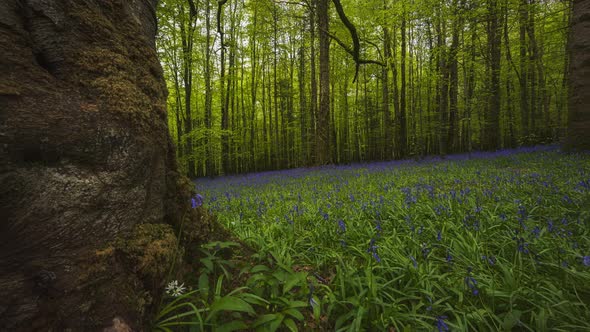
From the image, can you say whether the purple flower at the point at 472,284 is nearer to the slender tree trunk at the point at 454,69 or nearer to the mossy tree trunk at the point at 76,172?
the mossy tree trunk at the point at 76,172

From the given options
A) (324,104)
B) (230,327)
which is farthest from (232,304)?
(324,104)

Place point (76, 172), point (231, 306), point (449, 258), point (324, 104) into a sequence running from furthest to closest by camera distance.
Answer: point (324, 104) < point (449, 258) < point (231, 306) < point (76, 172)

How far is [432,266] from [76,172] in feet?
8.73

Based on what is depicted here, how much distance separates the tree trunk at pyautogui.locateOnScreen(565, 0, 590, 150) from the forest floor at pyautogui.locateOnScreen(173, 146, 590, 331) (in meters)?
5.03

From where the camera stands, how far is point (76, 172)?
1.15 m

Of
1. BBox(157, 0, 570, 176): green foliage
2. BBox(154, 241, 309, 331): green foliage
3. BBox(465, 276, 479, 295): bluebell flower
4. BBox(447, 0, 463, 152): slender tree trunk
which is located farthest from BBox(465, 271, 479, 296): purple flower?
BBox(447, 0, 463, 152): slender tree trunk

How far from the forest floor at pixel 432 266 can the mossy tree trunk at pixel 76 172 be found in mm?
690

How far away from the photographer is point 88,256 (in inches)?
43.8

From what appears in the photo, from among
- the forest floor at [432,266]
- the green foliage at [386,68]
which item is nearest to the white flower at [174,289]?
the forest floor at [432,266]

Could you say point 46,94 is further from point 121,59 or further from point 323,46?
point 323,46

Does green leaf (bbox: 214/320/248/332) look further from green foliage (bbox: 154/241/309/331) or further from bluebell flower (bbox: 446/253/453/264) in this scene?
bluebell flower (bbox: 446/253/453/264)

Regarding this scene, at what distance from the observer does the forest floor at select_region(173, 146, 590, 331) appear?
60.2 inches

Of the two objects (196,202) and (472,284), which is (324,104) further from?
(472,284)

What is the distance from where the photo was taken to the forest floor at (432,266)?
153 centimetres
